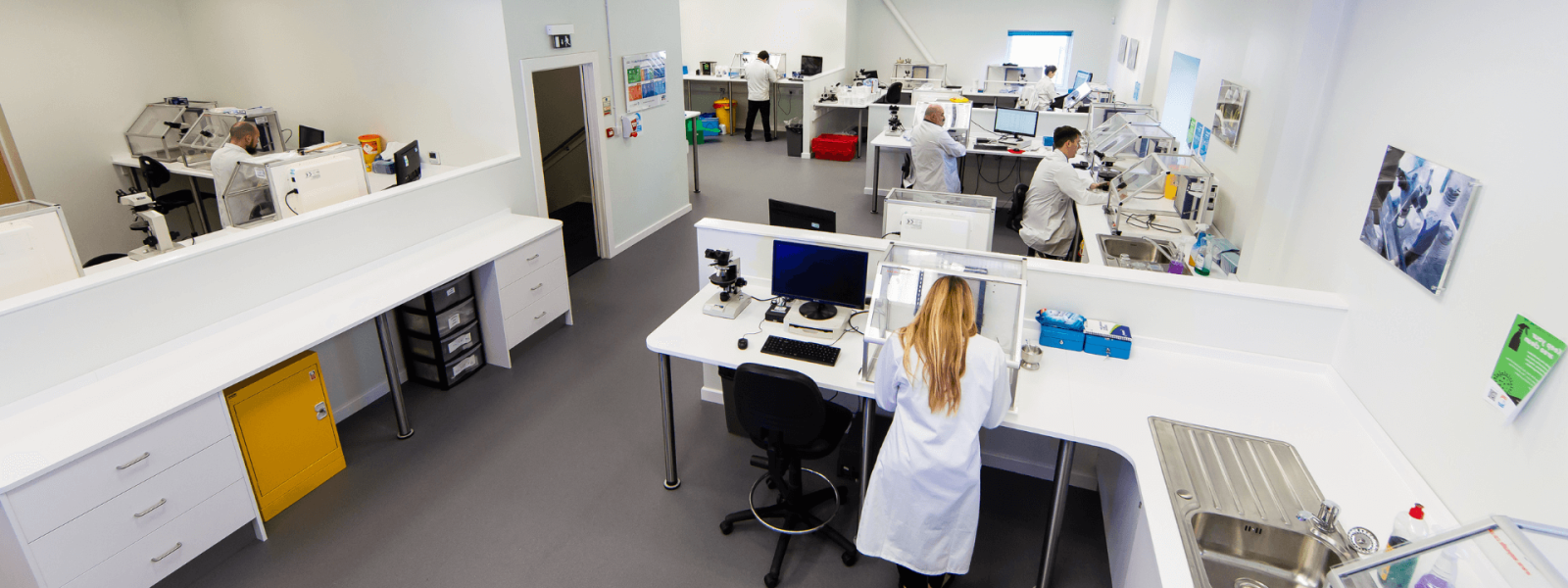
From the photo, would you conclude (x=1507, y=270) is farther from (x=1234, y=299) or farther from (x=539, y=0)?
(x=539, y=0)

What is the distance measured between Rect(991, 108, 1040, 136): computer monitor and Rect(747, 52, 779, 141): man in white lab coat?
13.9ft

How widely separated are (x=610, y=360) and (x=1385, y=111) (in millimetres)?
3964

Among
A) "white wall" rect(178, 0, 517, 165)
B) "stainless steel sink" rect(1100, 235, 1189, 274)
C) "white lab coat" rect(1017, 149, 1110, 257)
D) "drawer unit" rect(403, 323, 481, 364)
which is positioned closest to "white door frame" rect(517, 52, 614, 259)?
"white wall" rect(178, 0, 517, 165)

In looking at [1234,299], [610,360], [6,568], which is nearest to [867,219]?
[610,360]

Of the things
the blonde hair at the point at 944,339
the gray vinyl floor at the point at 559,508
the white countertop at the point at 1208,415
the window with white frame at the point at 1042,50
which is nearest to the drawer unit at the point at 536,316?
the gray vinyl floor at the point at 559,508

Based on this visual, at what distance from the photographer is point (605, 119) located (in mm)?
5707

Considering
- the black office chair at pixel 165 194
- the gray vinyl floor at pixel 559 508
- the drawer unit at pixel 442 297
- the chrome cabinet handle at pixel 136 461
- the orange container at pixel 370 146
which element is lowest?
the gray vinyl floor at pixel 559 508

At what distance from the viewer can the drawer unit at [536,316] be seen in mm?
4344

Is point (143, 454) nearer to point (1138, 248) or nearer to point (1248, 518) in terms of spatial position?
point (1248, 518)

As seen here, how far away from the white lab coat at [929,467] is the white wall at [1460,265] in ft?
4.05

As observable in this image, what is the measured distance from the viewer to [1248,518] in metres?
2.04

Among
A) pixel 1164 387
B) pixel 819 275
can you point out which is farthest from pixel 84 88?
pixel 1164 387

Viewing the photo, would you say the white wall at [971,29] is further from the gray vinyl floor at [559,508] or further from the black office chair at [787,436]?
the black office chair at [787,436]

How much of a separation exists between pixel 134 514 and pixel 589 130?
384 cm
